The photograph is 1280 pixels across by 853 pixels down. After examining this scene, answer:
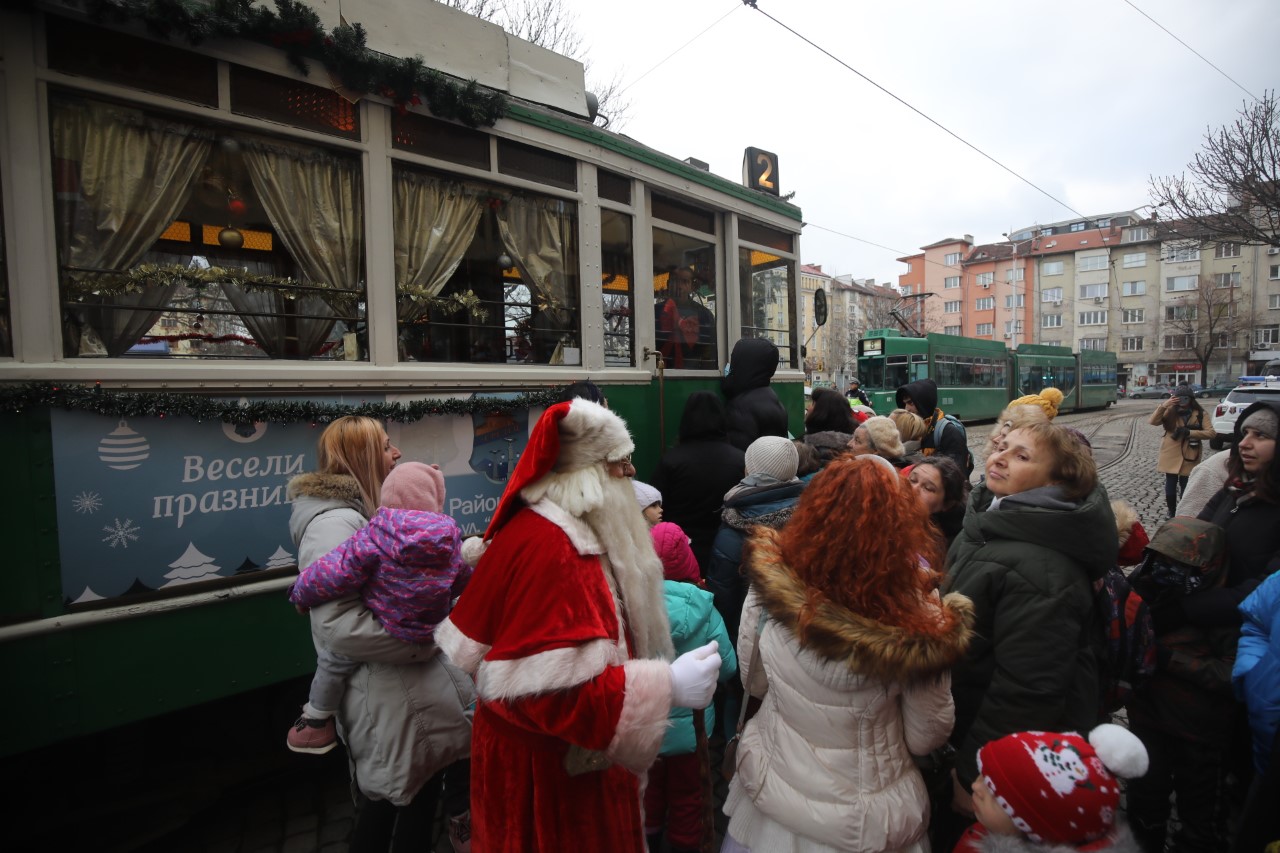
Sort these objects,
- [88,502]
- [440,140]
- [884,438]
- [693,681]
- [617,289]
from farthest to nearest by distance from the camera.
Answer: [617,289] → [884,438] → [440,140] → [88,502] → [693,681]

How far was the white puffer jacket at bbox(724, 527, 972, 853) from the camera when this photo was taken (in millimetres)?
1638

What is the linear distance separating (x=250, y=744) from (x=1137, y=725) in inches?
151

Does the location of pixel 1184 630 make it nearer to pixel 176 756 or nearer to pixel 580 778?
pixel 580 778

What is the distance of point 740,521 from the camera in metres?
3.03

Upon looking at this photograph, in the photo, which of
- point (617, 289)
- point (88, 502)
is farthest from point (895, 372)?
point (88, 502)

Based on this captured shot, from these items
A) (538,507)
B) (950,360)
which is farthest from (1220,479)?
(950,360)

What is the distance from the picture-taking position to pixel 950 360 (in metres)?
25.0

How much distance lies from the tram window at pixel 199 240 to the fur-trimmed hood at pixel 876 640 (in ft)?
8.08

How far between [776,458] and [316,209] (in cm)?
247

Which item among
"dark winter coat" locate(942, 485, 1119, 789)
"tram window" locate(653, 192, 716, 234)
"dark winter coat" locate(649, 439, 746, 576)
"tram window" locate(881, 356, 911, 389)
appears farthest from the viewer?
"tram window" locate(881, 356, 911, 389)

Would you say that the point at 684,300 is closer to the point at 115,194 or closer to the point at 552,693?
the point at 115,194

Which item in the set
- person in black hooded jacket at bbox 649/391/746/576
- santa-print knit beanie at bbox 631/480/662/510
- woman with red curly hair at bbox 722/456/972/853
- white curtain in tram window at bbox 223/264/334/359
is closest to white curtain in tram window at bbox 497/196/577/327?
person in black hooded jacket at bbox 649/391/746/576

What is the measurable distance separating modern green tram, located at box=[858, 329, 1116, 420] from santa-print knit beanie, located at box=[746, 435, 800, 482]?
20.0 metres

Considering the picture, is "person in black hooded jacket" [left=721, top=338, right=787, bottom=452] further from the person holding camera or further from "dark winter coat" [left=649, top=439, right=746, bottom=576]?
the person holding camera
